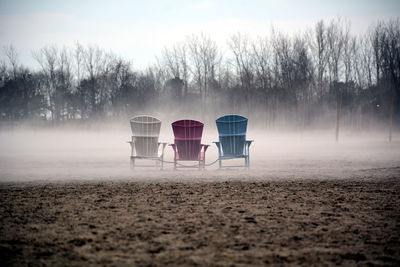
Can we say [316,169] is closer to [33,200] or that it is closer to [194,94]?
→ [33,200]

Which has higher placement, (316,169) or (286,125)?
(286,125)

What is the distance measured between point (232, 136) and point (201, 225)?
488cm

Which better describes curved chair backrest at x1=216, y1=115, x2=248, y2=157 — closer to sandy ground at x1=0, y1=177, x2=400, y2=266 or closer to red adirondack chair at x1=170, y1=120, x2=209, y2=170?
red adirondack chair at x1=170, y1=120, x2=209, y2=170

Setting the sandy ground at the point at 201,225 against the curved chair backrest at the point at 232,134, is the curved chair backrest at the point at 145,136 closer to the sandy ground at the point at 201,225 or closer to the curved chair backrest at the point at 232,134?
the curved chair backrest at the point at 232,134

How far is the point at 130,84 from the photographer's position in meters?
37.8

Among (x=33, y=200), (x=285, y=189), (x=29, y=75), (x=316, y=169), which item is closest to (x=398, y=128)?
(x=316, y=169)

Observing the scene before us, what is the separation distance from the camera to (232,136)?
8.04 m

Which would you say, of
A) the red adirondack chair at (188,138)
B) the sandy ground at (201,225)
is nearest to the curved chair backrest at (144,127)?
the red adirondack chair at (188,138)

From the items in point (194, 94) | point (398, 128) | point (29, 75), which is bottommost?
point (398, 128)

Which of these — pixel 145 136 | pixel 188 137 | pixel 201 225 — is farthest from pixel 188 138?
pixel 201 225

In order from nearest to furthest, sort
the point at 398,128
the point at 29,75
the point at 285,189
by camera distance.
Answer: the point at 285,189, the point at 398,128, the point at 29,75

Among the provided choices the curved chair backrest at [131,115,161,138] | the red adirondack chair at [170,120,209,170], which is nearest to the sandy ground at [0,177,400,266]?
the red adirondack chair at [170,120,209,170]

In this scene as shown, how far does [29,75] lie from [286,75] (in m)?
27.8

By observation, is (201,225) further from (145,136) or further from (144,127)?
(144,127)
